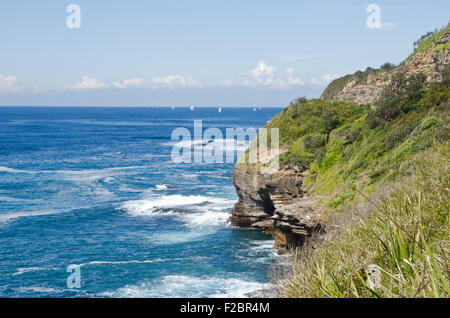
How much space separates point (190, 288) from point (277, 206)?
1096 centimetres

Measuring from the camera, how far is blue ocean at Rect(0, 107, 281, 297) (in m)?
22.8

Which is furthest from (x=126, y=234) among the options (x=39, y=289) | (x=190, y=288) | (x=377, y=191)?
(x=377, y=191)

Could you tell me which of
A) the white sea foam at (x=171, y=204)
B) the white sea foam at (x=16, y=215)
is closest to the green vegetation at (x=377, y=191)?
the white sea foam at (x=171, y=204)

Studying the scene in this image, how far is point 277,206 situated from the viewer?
100 ft

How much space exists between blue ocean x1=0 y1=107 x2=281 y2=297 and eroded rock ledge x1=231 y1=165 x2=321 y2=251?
135 centimetres

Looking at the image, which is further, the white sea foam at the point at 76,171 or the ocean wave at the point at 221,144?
the ocean wave at the point at 221,144

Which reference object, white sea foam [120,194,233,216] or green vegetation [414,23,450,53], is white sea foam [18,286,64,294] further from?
green vegetation [414,23,450,53]

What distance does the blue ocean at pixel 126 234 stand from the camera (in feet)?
74.7

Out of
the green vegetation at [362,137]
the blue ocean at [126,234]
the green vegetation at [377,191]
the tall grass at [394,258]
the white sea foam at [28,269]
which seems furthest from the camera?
the white sea foam at [28,269]

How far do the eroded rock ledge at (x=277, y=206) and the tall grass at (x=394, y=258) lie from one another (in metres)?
14.5

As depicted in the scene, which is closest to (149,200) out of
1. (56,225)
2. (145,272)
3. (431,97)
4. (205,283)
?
(56,225)

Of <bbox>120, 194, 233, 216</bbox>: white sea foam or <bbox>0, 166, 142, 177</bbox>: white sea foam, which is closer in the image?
<bbox>120, 194, 233, 216</bbox>: white sea foam

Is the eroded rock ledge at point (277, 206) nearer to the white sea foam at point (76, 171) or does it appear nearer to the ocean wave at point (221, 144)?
the white sea foam at point (76, 171)

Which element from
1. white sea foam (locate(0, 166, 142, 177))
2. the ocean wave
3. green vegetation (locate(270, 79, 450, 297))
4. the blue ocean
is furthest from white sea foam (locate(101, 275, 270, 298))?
the ocean wave
